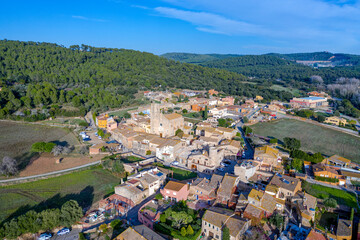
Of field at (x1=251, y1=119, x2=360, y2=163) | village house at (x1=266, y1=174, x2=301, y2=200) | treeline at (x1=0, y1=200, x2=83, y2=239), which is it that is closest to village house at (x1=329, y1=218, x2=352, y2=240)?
village house at (x1=266, y1=174, x2=301, y2=200)

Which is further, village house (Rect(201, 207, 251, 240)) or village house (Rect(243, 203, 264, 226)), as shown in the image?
→ village house (Rect(243, 203, 264, 226))

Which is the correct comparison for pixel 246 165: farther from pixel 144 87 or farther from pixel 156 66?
pixel 156 66

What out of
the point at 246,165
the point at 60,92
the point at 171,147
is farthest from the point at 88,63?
the point at 246,165

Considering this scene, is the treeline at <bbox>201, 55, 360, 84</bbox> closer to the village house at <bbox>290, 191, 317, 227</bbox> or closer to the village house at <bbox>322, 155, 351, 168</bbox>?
the village house at <bbox>322, 155, 351, 168</bbox>

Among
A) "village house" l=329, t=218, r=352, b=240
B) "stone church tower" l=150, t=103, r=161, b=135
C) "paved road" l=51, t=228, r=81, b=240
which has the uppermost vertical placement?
"stone church tower" l=150, t=103, r=161, b=135

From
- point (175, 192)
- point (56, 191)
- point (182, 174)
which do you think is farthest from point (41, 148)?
point (175, 192)

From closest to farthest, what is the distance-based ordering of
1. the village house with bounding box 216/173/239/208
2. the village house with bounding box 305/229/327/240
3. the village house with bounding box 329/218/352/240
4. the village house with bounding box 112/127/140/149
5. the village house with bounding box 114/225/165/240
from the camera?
the village house with bounding box 114/225/165/240 < the village house with bounding box 305/229/327/240 < the village house with bounding box 329/218/352/240 < the village house with bounding box 216/173/239/208 < the village house with bounding box 112/127/140/149
